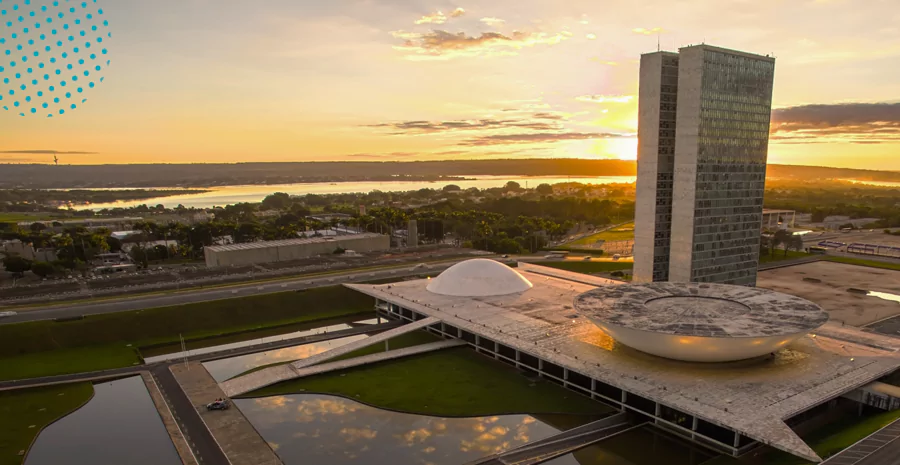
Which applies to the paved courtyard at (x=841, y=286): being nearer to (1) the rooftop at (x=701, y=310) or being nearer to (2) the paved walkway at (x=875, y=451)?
(1) the rooftop at (x=701, y=310)

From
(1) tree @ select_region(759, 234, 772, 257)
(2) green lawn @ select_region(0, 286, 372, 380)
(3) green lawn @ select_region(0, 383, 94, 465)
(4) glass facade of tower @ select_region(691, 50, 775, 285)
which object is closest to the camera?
(3) green lawn @ select_region(0, 383, 94, 465)

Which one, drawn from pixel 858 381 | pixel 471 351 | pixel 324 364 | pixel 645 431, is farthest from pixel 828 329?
pixel 324 364

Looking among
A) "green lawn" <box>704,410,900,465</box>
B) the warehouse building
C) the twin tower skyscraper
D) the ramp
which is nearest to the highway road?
the warehouse building

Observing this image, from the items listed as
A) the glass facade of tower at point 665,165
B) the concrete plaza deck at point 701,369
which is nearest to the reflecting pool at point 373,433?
the concrete plaza deck at point 701,369

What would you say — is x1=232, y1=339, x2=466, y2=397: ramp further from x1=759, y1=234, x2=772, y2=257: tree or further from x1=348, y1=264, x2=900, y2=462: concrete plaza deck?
x1=759, y1=234, x2=772, y2=257: tree

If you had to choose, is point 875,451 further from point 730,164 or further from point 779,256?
point 779,256

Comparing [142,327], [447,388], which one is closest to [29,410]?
[142,327]

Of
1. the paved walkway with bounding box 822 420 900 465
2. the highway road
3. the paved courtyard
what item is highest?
the paved walkway with bounding box 822 420 900 465
